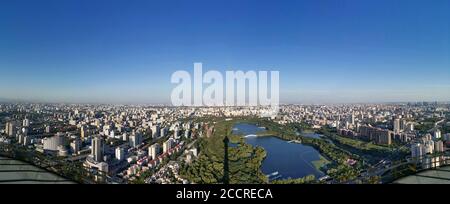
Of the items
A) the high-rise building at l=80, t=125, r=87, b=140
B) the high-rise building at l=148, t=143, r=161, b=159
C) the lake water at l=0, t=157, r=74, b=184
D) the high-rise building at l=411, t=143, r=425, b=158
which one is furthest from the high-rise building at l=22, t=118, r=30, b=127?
the high-rise building at l=411, t=143, r=425, b=158

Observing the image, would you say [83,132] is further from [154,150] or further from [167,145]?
[167,145]

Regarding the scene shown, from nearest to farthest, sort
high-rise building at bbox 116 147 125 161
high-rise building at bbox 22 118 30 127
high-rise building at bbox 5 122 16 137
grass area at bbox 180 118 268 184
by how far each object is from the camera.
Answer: grass area at bbox 180 118 268 184 < high-rise building at bbox 5 122 16 137 < high-rise building at bbox 116 147 125 161 < high-rise building at bbox 22 118 30 127

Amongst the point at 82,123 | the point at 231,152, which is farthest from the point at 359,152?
the point at 82,123

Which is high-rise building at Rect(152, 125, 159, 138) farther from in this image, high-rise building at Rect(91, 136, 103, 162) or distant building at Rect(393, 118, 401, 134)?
distant building at Rect(393, 118, 401, 134)

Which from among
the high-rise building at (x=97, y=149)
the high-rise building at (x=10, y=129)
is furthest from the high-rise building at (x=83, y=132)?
the high-rise building at (x=10, y=129)
